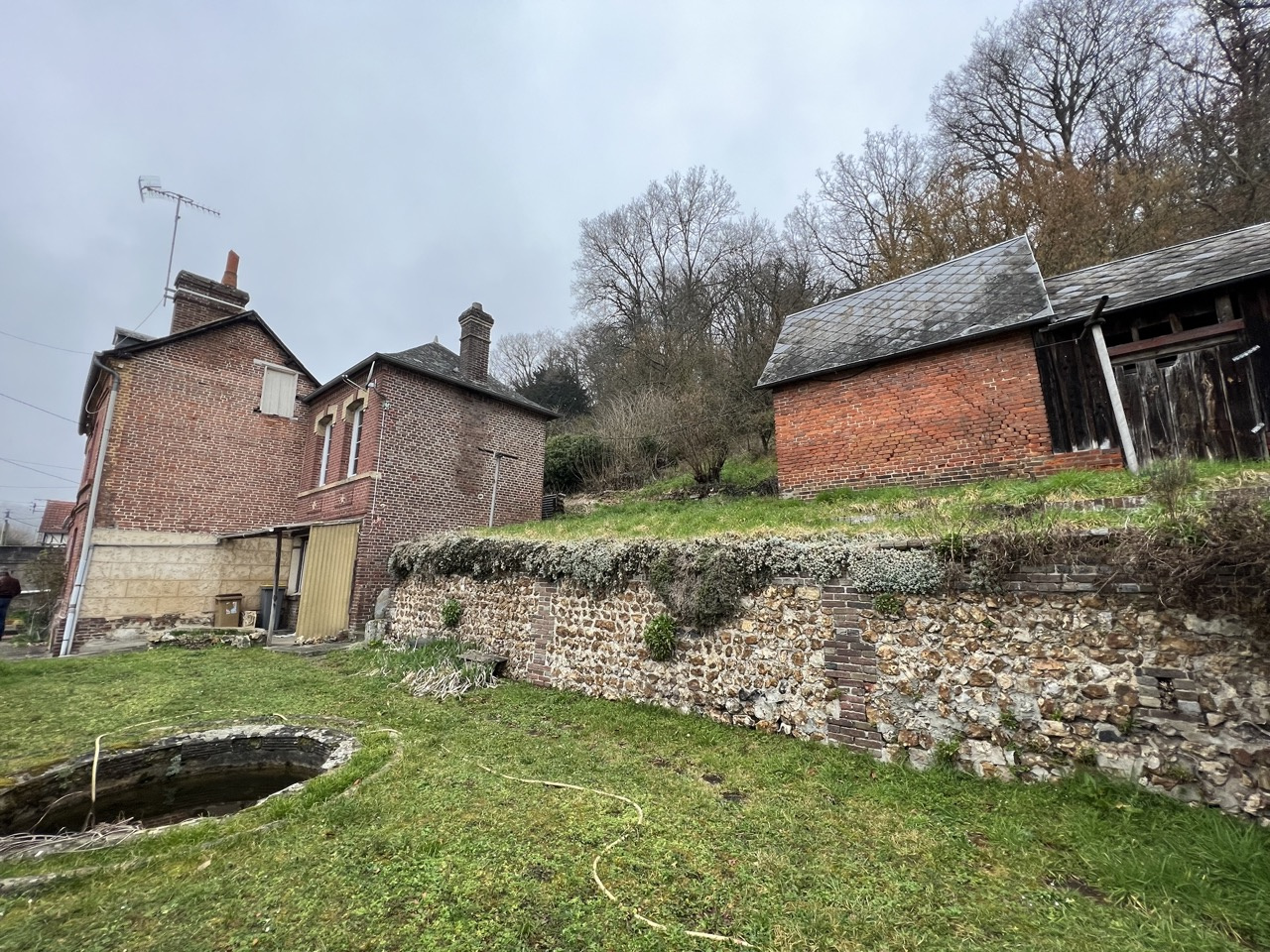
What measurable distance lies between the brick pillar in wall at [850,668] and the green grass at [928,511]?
806 mm

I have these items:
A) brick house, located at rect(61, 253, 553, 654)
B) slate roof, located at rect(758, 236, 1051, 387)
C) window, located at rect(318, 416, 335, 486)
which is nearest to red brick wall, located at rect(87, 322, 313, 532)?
brick house, located at rect(61, 253, 553, 654)

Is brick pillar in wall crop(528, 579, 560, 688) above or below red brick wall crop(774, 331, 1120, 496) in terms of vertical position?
below

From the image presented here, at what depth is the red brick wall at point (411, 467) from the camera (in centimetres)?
1109

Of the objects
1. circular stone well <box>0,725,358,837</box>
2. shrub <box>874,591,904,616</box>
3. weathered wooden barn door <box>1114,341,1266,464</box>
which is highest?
weathered wooden barn door <box>1114,341,1266,464</box>

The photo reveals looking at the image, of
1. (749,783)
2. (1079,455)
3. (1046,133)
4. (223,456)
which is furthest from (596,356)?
(749,783)

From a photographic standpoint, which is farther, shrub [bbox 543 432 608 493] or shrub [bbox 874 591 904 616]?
shrub [bbox 543 432 608 493]

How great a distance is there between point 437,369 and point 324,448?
3.75 meters

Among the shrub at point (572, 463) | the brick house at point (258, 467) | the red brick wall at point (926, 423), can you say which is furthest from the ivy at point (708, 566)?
the shrub at point (572, 463)

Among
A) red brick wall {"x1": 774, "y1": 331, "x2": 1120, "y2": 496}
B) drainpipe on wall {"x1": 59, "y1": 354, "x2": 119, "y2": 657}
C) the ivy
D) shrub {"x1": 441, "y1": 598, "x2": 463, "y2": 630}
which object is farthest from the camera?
drainpipe on wall {"x1": 59, "y1": 354, "x2": 119, "y2": 657}

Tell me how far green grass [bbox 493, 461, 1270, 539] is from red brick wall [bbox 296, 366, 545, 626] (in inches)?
102

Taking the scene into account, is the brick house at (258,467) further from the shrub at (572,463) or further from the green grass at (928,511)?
the green grass at (928,511)

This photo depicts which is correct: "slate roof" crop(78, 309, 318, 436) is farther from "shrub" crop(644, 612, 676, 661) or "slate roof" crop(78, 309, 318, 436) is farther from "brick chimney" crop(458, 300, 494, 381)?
"shrub" crop(644, 612, 676, 661)

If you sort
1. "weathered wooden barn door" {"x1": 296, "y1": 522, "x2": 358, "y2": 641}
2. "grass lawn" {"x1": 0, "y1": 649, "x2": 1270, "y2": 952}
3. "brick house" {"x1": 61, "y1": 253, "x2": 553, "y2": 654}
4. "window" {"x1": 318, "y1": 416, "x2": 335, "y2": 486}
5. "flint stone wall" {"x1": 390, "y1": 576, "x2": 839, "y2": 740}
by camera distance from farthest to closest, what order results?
1. "window" {"x1": 318, "y1": 416, "x2": 335, "y2": 486}
2. "brick house" {"x1": 61, "y1": 253, "x2": 553, "y2": 654}
3. "weathered wooden barn door" {"x1": 296, "y1": 522, "x2": 358, "y2": 641}
4. "flint stone wall" {"x1": 390, "y1": 576, "x2": 839, "y2": 740}
5. "grass lawn" {"x1": 0, "y1": 649, "x2": 1270, "y2": 952}

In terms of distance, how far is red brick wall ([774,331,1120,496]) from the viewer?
8.00 meters
